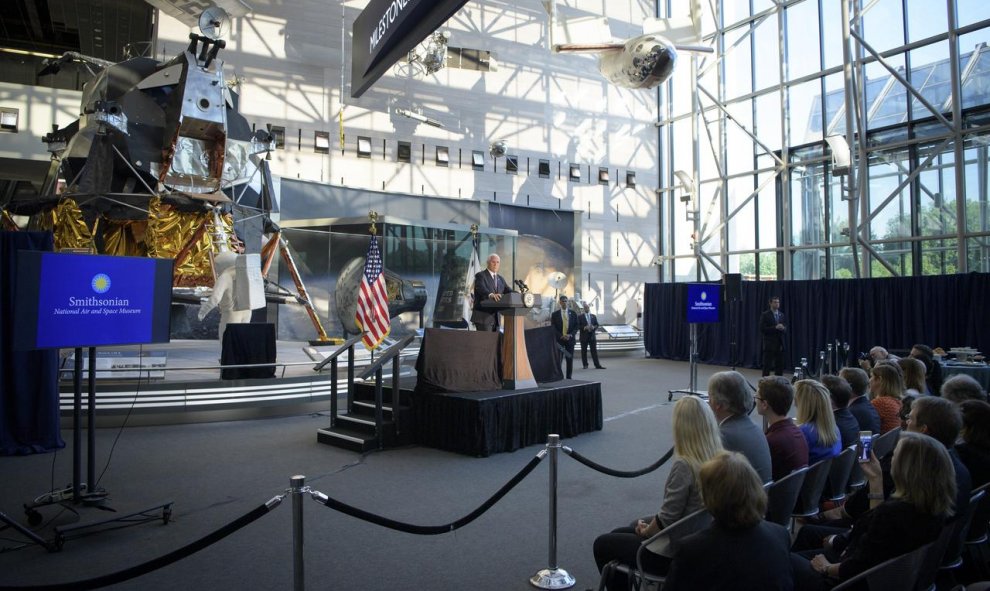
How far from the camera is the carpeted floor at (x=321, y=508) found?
3697mm

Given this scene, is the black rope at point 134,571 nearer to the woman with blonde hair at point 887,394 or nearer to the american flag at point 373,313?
the woman with blonde hair at point 887,394

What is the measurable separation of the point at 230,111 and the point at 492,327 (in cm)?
623

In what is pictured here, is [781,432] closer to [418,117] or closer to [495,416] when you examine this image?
[495,416]

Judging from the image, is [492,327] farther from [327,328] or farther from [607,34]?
[607,34]

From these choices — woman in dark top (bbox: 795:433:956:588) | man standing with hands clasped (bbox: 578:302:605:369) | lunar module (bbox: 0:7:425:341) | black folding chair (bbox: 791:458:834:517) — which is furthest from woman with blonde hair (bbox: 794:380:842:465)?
man standing with hands clasped (bbox: 578:302:605:369)

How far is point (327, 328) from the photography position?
49.2 ft

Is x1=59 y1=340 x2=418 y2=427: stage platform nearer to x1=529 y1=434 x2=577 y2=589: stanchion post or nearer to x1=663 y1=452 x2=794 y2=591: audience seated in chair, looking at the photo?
x1=529 y1=434 x2=577 y2=589: stanchion post

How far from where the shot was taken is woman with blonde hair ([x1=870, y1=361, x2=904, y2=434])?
464cm

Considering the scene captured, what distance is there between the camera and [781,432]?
11.5 feet

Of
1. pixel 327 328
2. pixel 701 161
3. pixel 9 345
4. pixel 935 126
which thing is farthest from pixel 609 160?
pixel 9 345

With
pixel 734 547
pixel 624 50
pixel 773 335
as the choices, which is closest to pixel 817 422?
pixel 734 547

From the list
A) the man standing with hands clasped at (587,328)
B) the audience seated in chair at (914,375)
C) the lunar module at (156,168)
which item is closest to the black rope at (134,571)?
the audience seated in chair at (914,375)

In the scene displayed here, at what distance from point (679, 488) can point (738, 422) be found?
0.70 m

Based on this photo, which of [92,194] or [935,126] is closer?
[92,194]
